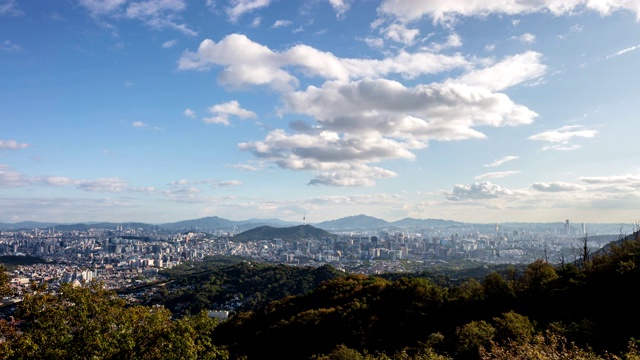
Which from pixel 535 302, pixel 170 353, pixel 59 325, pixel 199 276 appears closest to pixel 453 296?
pixel 535 302

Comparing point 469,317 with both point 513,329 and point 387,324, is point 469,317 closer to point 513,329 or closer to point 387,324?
point 387,324

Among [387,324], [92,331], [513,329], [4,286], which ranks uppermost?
[4,286]

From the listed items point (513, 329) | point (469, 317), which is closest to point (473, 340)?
point (513, 329)

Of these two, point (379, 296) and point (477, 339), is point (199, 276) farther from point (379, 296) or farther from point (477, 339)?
point (477, 339)

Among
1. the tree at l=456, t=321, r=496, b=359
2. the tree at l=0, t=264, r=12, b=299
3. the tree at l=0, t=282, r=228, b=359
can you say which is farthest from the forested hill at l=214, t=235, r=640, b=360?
the tree at l=0, t=264, r=12, b=299

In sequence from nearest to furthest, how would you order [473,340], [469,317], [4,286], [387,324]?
[4,286]
[473,340]
[469,317]
[387,324]

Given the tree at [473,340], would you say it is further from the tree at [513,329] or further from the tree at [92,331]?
the tree at [92,331]

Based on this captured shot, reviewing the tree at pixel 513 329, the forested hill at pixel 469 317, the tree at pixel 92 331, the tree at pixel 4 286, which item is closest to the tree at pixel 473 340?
the forested hill at pixel 469 317

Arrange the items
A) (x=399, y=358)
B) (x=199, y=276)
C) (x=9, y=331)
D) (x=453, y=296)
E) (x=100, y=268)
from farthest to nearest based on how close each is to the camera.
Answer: (x=100, y=268), (x=199, y=276), (x=453, y=296), (x=399, y=358), (x=9, y=331)
